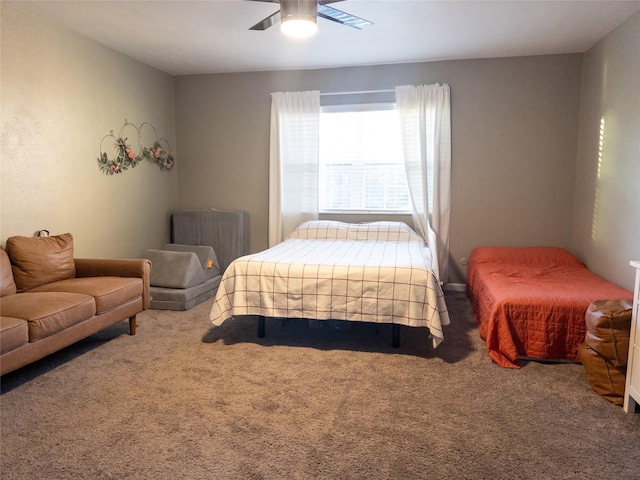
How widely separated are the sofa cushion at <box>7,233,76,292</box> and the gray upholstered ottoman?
32.6 inches

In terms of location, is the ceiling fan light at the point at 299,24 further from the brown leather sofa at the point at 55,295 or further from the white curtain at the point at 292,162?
the white curtain at the point at 292,162

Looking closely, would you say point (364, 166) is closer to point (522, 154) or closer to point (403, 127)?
point (403, 127)

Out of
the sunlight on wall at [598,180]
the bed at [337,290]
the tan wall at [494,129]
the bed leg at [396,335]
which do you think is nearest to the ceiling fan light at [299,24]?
the bed at [337,290]

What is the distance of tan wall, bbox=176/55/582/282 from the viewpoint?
4.32m

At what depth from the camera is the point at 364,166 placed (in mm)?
4844

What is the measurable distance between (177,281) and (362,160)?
236cm

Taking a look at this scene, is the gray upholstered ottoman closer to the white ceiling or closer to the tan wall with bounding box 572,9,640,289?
the white ceiling

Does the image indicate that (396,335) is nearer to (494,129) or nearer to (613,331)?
(613,331)

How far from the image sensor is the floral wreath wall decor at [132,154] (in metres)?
4.11

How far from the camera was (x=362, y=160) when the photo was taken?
191 inches

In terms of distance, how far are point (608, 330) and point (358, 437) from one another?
1.43m

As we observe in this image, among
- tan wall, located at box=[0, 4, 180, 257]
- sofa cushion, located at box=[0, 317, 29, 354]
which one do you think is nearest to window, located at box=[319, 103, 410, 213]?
tan wall, located at box=[0, 4, 180, 257]

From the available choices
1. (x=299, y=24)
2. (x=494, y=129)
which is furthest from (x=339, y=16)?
(x=494, y=129)

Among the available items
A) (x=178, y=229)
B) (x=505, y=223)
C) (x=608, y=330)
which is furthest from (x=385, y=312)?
(x=178, y=229)
